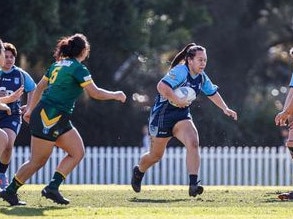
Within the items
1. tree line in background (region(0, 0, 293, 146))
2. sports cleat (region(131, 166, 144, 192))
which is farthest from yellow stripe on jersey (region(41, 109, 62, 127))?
tree line in background (region(0, 0, 293, 146))

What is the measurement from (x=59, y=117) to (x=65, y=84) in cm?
35

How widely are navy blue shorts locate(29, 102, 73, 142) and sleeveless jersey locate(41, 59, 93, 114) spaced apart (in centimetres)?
7

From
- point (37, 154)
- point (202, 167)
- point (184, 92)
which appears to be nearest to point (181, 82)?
point (184, 92)

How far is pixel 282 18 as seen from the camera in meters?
41.0

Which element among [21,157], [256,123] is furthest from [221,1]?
[21,157]

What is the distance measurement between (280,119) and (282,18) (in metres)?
28.2

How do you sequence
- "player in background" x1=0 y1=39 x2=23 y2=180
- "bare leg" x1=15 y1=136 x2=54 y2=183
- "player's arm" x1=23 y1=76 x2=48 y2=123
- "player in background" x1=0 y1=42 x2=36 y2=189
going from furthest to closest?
"player in background" x1=0 y1=42 x2=36 y2=189, "player's arm" x1=23 y1=76 x2=48 y2=123, "bare leg" x1=15 y1=136 x2=54 y2=183, "player in background" x1=0 y1=39 x2=23 y2=180

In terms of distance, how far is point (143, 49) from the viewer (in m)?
29.5

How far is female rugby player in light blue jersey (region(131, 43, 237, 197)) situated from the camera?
43.3 feet

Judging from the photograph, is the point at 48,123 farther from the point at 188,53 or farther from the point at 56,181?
the point at 188,53

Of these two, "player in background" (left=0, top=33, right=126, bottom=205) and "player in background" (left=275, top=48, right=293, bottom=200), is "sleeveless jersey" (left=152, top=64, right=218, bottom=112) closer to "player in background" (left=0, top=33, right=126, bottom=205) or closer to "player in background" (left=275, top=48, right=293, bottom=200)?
"player in background" (left=275, top=48, right=293, bottom=200)

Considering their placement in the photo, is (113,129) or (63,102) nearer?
(63,102)

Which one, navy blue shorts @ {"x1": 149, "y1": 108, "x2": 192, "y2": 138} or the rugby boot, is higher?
navy blue shorts @ {"x1": 149, "y1": 108, "x2": 192, "y2": 138}

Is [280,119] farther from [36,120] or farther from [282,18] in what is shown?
[282,18]
